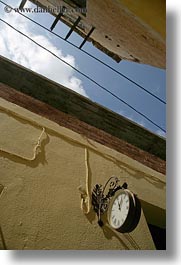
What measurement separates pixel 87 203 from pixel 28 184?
1.10 ft

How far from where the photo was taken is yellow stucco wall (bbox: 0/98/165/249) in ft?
5.71

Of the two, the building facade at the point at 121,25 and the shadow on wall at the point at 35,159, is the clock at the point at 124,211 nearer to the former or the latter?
the shadow on wall at the point at 35,159

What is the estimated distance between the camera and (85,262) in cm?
178

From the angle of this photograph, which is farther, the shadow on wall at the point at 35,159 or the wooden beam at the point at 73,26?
the wooden beam at the point at 73,26

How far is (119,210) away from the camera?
1.84 m

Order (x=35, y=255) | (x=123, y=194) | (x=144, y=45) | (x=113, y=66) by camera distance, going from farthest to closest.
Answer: (x=144, y=45) → (x=113, y=66) → (x=123, y=194) → (x=35, y=255)

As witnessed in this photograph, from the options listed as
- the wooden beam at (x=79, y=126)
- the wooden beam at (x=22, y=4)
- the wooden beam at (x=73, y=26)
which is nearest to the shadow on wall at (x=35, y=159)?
the wooden beam at (x=79, y=126)

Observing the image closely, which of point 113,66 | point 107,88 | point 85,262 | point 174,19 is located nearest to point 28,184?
point 85,262

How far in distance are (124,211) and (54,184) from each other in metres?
0.39

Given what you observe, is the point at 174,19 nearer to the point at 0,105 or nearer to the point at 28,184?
the point at 0,105

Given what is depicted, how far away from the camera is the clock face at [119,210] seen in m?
1.81

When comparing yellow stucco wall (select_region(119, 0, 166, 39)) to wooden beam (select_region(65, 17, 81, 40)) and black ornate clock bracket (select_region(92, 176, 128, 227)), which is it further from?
black ornate clock bracket (select_region(92, 176, 128, 227))

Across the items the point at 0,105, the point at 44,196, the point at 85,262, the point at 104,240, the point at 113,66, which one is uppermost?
the point at 113,66

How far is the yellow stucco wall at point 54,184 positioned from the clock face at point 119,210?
0.09 metres
